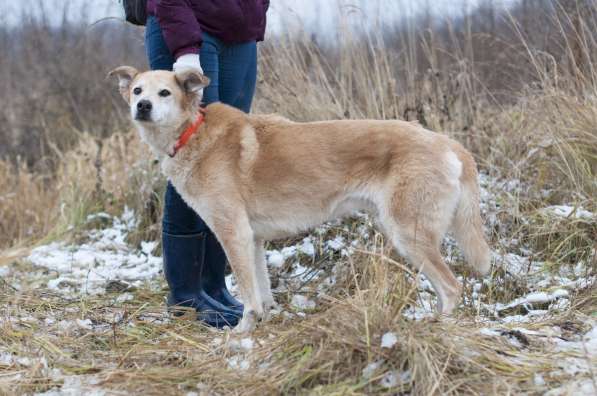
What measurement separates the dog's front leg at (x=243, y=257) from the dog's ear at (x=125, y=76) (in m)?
0.81

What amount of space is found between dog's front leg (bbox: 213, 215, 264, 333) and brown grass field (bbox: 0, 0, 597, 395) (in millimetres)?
145

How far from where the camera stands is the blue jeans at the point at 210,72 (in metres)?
3.15

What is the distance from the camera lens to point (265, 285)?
335cm

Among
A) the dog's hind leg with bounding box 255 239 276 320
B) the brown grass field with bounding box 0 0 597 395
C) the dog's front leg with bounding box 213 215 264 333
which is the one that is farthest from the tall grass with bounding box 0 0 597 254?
the dog's front leg with bounding box 213 215 264 333

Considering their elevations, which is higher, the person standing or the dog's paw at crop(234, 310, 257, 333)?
the person standing

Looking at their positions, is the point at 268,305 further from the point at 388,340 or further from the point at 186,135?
the point at 388,340

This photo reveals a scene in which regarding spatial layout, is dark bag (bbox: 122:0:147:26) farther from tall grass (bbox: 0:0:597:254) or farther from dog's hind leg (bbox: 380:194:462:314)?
tall grass (bbox: 0:0:597:254)

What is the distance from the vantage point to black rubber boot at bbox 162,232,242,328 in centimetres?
330

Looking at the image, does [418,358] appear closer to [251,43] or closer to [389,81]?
[251,43]

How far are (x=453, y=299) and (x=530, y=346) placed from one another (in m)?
0.53

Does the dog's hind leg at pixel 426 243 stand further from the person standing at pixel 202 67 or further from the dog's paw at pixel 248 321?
the person standing at pixel 202 67

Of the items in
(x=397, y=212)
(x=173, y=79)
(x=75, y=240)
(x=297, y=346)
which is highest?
(x=173, y=79)

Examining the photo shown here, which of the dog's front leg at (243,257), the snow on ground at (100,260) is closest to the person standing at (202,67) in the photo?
the dog's front leg at (243,257)

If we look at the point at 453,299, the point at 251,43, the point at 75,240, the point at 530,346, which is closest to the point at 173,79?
the point at 251,43
